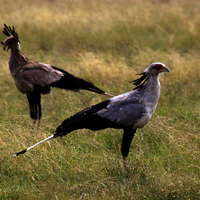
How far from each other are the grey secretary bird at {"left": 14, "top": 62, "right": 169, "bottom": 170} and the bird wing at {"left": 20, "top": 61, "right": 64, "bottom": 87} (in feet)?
6.04

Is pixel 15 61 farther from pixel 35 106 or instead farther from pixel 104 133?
pixel 104 133

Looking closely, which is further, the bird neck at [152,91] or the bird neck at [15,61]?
the bird neck at [15,61]

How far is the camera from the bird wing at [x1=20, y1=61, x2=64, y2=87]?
601 cm

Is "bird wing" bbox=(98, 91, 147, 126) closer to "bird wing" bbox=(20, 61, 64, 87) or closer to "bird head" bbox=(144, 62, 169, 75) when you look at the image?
"bird head" bbox=(144, 62, 169, 75)

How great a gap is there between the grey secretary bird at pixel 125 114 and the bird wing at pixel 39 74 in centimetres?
184

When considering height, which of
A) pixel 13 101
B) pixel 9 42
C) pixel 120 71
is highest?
pixel 9 42

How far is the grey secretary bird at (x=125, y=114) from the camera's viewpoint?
14.0 feet

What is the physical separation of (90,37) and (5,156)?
7.77 meters

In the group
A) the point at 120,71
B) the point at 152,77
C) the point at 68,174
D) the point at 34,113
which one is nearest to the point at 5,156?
the point at 68,174

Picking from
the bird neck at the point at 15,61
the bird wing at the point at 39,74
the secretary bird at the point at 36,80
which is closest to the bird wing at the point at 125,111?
the secretary bird at the point at 36,80

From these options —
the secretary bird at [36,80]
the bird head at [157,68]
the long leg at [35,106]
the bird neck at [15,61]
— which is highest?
the bird head at [157,68]

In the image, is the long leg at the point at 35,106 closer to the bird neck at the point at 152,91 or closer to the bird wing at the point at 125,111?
the bird wing at the point at 125,111

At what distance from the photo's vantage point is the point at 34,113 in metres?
6.09

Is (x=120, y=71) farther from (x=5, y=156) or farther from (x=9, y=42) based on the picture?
(x=5, y=156)
